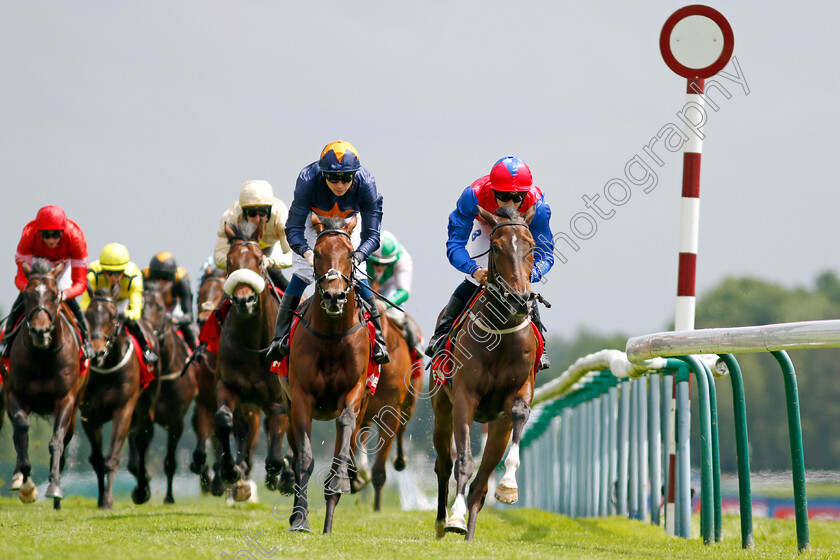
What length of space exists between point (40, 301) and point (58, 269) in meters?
0.58

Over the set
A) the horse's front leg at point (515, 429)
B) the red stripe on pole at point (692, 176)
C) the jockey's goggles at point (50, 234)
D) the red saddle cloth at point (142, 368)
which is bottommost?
the horse's front leg at point (515, 429)

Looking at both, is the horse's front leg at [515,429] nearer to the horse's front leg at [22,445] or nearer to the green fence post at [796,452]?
the green fence post at [796,452]

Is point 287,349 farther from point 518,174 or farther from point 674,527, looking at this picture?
point 674,527

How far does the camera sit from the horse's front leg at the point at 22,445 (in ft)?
33.2

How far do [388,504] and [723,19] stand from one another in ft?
23.9

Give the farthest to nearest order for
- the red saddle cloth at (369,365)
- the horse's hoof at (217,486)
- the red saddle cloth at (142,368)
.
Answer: the red saddle cloth at (142,368)
the horse's hoof at (217,486)
the red saddle cloth at (369,365)

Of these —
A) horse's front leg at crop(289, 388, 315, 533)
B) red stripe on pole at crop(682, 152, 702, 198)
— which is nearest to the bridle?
horse's front leg at crop(289, 388, 315, 533)

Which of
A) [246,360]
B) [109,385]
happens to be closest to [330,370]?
[246,360]

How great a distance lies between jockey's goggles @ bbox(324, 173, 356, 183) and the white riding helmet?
106 inches

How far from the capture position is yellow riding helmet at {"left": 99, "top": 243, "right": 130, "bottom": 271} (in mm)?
13094

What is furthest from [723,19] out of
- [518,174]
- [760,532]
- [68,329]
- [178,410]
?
[178,410]

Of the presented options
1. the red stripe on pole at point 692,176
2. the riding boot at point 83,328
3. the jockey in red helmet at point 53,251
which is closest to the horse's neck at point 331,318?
the red stripe on pole at point 692,176

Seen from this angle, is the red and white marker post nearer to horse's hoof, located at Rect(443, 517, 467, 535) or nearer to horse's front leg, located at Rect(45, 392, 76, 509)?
horse's hoof, located at Rect(443, 517, 467, 535)

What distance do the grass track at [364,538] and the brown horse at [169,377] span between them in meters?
3.45
